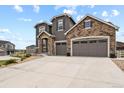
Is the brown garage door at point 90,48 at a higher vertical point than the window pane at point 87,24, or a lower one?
lower

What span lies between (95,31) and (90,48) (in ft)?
6.81

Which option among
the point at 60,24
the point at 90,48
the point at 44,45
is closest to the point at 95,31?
the point at 90,48

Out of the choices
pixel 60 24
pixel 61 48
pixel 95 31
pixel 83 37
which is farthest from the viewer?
pixel 60 24

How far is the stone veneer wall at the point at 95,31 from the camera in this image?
16.0 metres

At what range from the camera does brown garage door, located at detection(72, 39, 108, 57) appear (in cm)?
1652

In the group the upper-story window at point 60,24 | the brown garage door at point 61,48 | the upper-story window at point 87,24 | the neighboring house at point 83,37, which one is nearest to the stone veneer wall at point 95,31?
the neighboring house at point 83,37

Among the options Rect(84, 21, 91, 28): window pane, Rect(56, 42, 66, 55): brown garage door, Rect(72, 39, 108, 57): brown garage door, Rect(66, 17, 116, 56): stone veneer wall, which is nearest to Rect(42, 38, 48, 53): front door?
Rect(56, 42, 66, 55): brown garage door

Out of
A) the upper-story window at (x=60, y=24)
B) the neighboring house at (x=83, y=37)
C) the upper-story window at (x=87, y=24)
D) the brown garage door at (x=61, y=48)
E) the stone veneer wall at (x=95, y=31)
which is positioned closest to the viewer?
the stone veneer wall at (x=95, y=31)

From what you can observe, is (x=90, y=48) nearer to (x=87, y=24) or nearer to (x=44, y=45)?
(x=87, y=24)

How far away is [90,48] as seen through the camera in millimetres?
17312

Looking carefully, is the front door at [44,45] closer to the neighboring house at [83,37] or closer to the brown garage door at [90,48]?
the neighboring house at [83,37]

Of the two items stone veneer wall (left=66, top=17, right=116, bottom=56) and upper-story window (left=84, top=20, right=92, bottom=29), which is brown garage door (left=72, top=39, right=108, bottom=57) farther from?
upper-story window (left=84, top=20, right=92, bottom=29)

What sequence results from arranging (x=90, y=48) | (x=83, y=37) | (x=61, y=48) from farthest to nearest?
(x=61, y=48), (x=83, y=37), (x=90, y=48)
